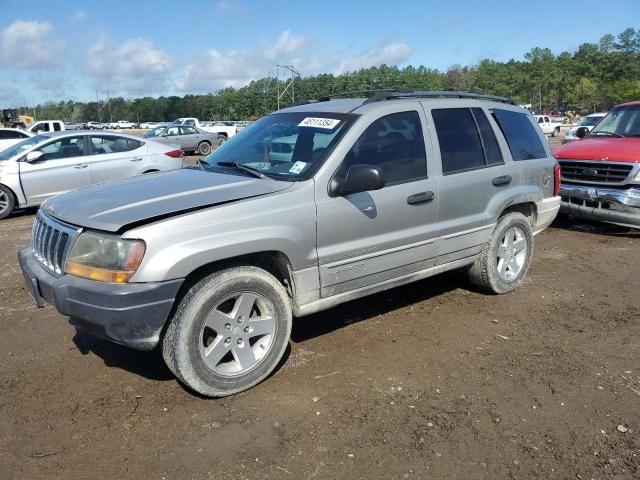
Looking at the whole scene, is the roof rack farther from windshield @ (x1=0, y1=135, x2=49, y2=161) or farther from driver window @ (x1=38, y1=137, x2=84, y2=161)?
windshield @ (x1=0, y1=135, x2=49, y2=161)

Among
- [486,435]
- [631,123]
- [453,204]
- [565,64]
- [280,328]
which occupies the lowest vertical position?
[486,435]

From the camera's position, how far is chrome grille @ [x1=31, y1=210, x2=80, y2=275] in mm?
3328

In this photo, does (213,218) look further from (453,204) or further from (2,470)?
(453,204)

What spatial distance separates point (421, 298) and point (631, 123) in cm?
532

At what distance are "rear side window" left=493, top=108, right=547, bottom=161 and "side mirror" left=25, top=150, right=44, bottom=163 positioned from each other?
817cm

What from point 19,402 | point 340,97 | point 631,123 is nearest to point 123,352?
point 19,402

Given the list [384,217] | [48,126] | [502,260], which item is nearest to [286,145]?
[384,217]

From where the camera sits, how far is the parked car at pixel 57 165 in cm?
976

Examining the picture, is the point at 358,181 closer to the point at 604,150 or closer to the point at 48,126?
the point at 604,150

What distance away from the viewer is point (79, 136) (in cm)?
1021

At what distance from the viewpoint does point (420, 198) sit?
4.25 meters

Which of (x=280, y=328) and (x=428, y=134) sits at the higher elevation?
(x=428, y=134)

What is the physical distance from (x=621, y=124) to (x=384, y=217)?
6326 millimetres

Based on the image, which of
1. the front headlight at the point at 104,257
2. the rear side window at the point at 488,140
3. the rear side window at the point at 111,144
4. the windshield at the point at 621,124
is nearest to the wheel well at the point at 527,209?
the rear side window at the point at 488,140
